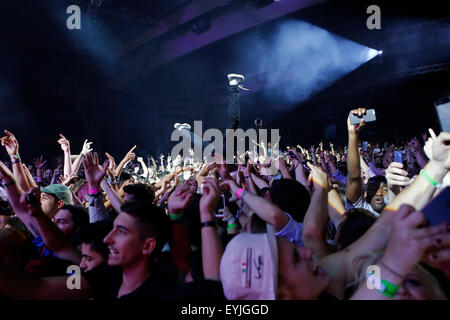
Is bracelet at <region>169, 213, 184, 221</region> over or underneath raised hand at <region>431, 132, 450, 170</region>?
underneath

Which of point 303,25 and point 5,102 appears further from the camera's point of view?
point 5,102

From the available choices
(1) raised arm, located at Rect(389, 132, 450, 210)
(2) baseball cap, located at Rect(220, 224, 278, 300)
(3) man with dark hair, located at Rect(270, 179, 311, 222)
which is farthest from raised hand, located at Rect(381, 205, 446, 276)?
(3) man with dark hair, located at Rect(270, 179, 311, 222)

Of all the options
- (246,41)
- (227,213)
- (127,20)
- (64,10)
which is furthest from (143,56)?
(227,213)

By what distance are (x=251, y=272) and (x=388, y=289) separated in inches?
17.8

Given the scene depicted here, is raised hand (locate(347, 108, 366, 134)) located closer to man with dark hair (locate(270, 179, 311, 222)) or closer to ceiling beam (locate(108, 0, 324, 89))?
man with dark hair (locate(270, 179, 311, 222))

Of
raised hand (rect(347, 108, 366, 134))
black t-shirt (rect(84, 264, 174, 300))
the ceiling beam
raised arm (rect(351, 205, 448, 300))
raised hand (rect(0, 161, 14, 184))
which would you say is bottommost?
black t-shirt (rect(84, 264, 174, 300))

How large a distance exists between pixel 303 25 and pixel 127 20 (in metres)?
6.40

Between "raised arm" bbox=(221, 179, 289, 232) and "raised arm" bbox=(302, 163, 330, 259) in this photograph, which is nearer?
"raised arm" bbox=(302, 163, 330, 259)

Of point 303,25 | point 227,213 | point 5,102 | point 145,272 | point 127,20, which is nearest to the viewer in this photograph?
point 145,272

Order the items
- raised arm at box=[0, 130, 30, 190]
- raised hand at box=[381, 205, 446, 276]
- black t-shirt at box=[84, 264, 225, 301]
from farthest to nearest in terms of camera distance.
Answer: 1. raised arm at box=[0, 130, 30, 190]
2. black t-shirt at box=[84, 264, 225, 301]
3. raised hand at box=[381, 205, 446, 276]

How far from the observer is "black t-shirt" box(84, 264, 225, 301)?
1.36m

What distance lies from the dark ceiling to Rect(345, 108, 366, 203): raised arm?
728 centimetres
